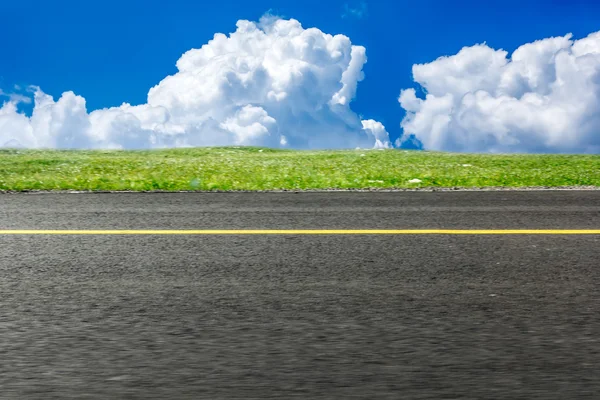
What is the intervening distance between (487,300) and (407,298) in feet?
1.58

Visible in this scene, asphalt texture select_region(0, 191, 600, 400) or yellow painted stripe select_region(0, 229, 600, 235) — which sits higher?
yellow painted stripe select_region(0, 229, 600, 235)

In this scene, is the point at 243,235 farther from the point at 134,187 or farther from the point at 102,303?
the point at 134,187

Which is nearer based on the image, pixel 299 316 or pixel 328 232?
pixel 299 316

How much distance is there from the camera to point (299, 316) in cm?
372

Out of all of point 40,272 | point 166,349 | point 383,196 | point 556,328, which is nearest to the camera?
point 166,349

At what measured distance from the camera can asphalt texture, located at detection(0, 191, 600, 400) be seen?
280 cm

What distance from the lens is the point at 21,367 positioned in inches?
116

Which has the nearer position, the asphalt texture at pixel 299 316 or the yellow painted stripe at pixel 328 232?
the asphalt texture at pixel 299 316

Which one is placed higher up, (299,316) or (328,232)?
(328,232)

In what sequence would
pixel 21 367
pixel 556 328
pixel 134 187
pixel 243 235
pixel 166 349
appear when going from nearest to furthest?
1. pixel 21 367
2. pixel 166 349
3. pixel 556 328
4. pixel 243 235
5. pixel 134 187

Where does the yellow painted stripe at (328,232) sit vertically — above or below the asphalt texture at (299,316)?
above

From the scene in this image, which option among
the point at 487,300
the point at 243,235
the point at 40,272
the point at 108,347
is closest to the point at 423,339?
the point at 487,300

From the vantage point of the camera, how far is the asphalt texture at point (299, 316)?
280 cm

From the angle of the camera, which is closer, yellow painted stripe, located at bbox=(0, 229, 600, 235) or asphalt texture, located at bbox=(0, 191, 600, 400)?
asphalt texture, located at bbox=(0, 191, 600, 400)
